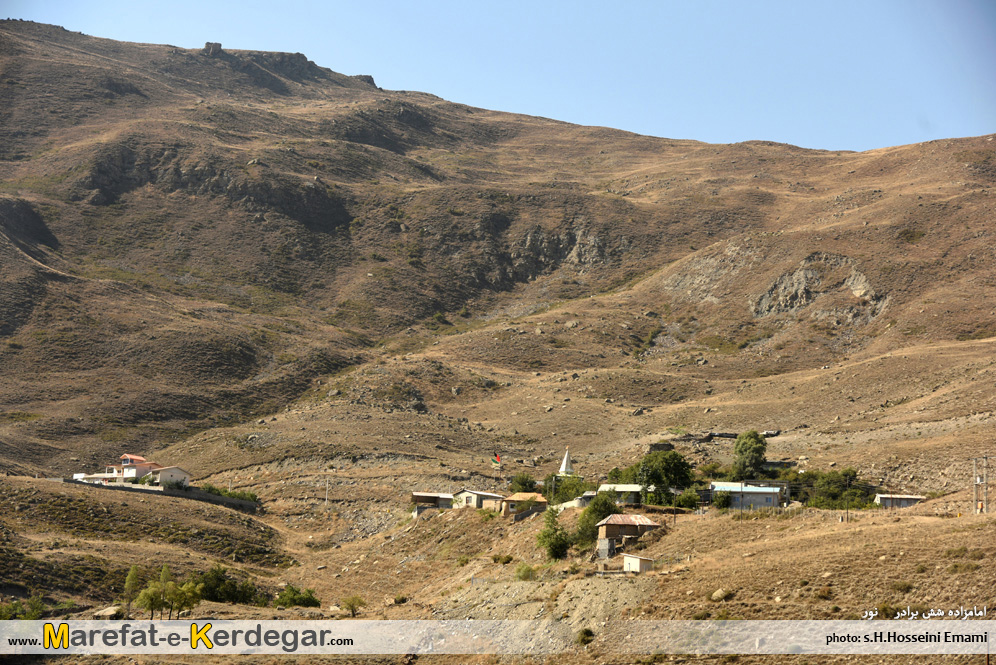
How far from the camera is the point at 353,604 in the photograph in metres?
38.0

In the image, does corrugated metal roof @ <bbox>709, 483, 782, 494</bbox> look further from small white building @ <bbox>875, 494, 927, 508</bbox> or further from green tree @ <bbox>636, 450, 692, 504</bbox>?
small white building @ <bbox>875, 494, 927, 508</bbox>

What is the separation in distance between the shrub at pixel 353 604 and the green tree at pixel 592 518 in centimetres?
831

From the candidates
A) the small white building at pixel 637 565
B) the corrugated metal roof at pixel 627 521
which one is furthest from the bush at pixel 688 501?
the small white building at pixel 637 565

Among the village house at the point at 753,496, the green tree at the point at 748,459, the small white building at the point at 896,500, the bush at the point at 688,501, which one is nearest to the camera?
the bush at the point at 688,501

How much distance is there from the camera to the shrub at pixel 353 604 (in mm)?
37250

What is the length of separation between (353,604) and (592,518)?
9248 millimetres

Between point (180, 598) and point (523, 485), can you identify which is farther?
point (523, 485)

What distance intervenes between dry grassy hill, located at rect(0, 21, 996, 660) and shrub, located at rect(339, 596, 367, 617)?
187 centimetres

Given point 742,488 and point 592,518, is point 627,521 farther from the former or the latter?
point 742,488

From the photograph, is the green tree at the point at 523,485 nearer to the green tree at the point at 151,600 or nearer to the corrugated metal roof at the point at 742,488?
the corrugated metal roof at the point at 742,488

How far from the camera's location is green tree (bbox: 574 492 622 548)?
36594 millimetres

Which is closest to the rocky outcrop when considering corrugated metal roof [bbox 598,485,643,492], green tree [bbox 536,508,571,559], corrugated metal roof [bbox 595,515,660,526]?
corrugated metal roof [bbox 598,485,643,492]

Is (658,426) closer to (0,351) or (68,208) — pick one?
(0,351)

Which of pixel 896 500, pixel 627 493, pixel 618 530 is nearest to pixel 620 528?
pixel 618 530
